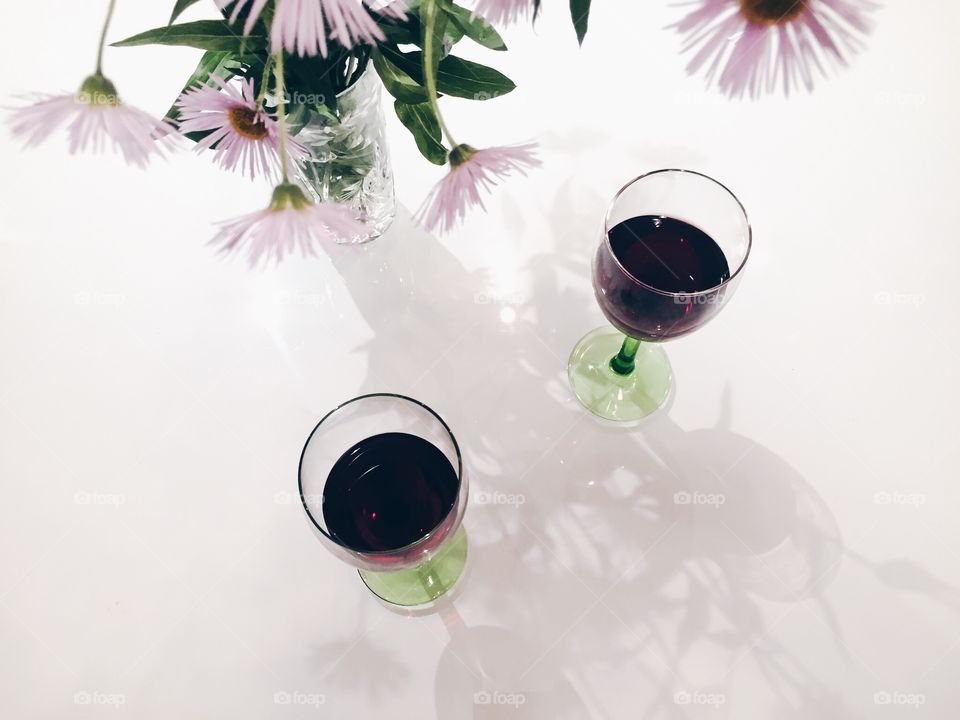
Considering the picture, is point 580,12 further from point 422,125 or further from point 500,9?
point 422,125

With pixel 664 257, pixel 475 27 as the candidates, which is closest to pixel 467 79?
pixel 475 27

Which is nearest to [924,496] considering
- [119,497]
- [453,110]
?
[453,110]

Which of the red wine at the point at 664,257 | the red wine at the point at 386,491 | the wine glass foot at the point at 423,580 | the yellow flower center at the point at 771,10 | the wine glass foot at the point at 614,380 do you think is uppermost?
the yellow flower center at the point at 771,10

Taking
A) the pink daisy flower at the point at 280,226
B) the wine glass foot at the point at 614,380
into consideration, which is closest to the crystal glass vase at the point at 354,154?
the pink daisy flower at the point at 280,226

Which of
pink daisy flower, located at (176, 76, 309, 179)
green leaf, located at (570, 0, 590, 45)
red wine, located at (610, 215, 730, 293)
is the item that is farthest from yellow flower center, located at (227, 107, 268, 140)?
red wine, located at (610, 215, 730, 293)

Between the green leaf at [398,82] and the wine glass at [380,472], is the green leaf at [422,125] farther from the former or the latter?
the wine glass at [380,472]

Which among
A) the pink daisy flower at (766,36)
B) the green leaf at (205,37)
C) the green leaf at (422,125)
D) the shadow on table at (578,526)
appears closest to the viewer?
the pink daisy flower at (766,36)

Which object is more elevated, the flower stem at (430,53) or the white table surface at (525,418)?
the flower stem at (430,53)
